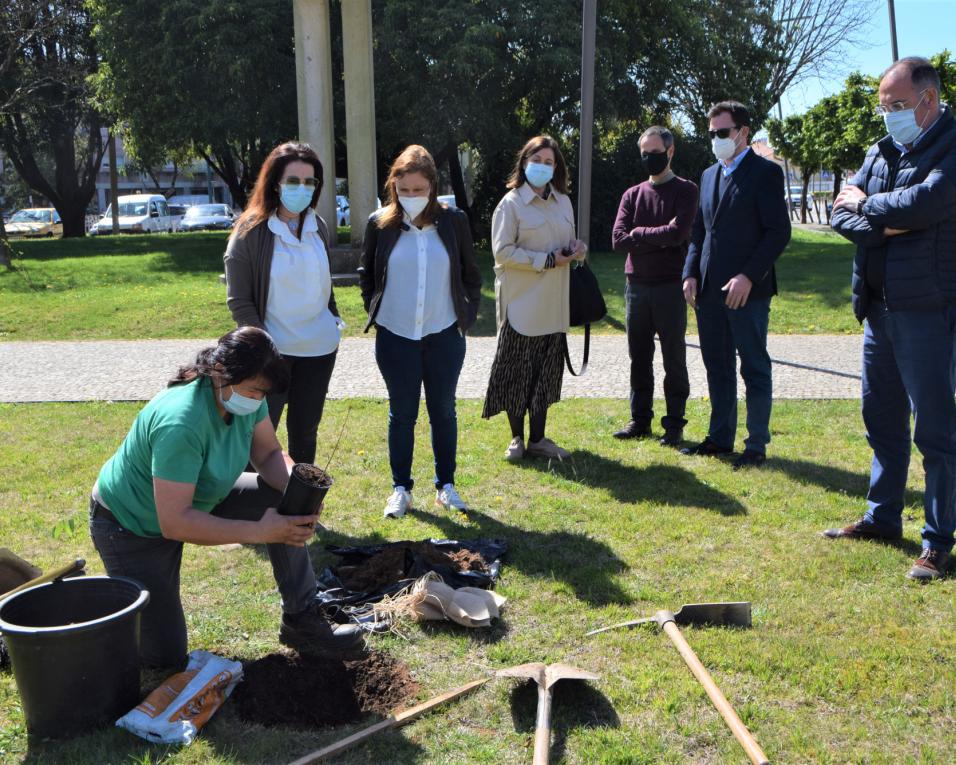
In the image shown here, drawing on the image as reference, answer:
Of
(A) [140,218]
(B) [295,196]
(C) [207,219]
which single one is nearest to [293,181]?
(B) [295,196]

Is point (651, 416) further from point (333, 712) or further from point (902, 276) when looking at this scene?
point (333, 712)

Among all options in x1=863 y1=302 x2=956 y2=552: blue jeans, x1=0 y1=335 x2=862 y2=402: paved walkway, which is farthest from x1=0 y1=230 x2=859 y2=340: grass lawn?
x1=863 y1=302 x2=956 y2=552: blue jeans

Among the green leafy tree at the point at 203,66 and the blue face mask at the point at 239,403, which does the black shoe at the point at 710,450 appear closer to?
the blue face mask at the point at 239,403

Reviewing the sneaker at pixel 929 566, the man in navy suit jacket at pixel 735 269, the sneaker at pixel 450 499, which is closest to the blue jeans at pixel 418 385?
the sneaker at pixel 450 499

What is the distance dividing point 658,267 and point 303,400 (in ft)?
9.12

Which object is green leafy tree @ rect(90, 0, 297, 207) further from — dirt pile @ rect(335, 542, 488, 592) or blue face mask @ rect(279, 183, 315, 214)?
dirt pile @ rect(335, 542, 488, 592)

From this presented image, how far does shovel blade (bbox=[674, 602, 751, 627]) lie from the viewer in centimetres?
394

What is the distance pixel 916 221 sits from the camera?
4152 mm

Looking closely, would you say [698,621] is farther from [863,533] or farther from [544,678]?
[863,533]

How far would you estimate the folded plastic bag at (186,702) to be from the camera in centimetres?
315

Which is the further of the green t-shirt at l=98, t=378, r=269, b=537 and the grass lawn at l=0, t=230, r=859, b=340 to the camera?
the grass lawn at l=0, t=230, r=859, b=340

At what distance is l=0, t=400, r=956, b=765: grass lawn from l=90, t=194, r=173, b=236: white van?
→ 36000 millimetres

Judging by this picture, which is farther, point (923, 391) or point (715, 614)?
point (923, 391)

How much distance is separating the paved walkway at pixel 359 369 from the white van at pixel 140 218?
31.3m
